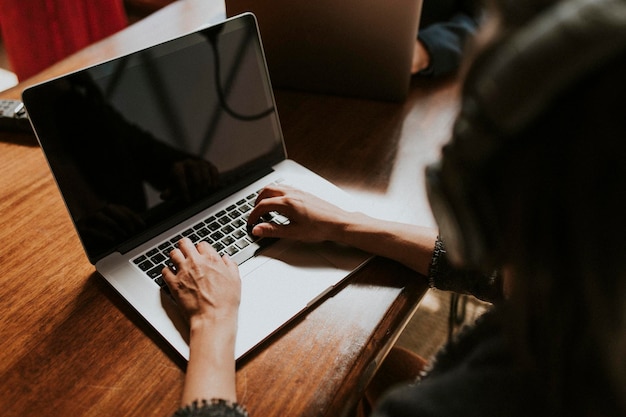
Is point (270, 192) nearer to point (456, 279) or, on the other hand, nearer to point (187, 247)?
point (187, 247)

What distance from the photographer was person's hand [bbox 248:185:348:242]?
28.7 inches

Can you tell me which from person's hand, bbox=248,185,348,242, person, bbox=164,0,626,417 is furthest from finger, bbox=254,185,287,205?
person, bbox=164,0,626,417

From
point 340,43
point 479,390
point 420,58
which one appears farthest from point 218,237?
point 420,58

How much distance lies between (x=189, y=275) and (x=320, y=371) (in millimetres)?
207

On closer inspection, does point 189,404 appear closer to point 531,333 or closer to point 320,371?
point 320,371

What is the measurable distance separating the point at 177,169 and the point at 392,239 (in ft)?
1.09

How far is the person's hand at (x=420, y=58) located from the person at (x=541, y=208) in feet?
2.51

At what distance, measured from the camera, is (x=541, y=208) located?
311 millimetres

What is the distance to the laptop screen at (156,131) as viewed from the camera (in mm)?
631

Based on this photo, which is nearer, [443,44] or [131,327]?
[131,327]

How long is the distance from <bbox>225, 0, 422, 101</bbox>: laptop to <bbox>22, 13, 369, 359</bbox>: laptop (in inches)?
11.0

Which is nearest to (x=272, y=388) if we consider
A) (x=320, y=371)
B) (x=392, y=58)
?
(x=320, y=371)

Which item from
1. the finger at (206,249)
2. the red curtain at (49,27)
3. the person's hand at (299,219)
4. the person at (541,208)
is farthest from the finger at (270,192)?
the red curtain at (49,27)

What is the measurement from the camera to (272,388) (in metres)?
0.57
